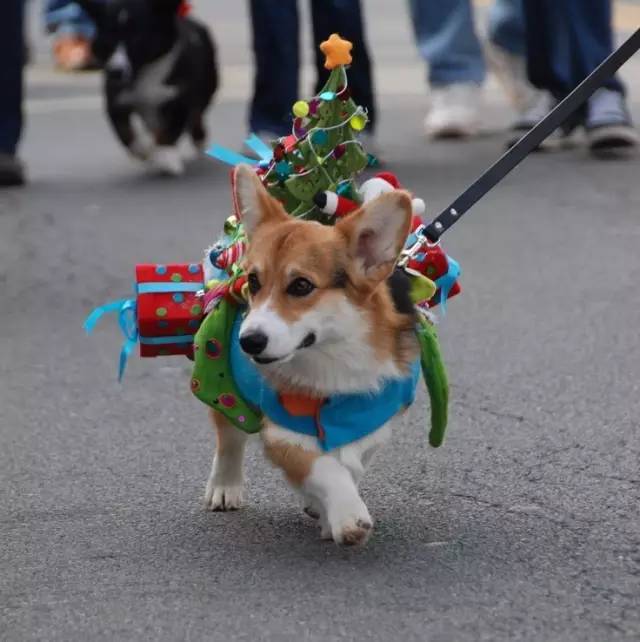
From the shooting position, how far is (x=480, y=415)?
4996 mm

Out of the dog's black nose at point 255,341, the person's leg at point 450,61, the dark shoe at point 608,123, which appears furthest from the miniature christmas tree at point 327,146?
the person's leg at point 450,61

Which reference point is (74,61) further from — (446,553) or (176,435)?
(446,553)

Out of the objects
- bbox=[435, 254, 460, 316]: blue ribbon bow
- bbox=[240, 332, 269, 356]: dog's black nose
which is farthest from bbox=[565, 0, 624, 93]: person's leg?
bbox=[240, 332, 269, 356]: dog's black nose

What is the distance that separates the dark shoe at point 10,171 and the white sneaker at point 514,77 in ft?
9.05

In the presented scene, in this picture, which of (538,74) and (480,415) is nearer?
(480,415)

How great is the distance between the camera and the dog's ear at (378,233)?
3.60 metres

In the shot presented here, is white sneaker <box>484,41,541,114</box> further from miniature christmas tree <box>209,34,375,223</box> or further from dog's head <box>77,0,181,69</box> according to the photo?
miniature christmas tree <box>209,34,375,223</box>

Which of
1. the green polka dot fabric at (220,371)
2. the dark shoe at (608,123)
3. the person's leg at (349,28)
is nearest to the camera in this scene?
the green polka dot fabric at (220,371)

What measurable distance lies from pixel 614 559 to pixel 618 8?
13.3 metres

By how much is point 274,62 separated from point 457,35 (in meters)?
1.24

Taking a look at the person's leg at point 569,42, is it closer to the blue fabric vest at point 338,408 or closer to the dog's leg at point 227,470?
the dog's leg at point 227,470

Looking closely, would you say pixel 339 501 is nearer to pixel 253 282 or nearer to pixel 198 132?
pixel 253 282

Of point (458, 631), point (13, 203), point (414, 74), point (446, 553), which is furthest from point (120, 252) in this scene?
point (414, 74)

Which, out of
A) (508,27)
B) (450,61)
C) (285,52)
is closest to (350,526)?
(285,52)
